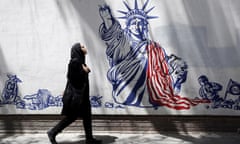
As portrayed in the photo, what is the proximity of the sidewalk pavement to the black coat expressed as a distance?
769 mm

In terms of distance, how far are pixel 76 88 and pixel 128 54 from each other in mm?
1216

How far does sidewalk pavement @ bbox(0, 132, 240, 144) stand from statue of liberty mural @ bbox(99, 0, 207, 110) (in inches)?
20.2

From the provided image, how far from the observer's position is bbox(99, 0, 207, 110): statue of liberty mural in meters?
7.21

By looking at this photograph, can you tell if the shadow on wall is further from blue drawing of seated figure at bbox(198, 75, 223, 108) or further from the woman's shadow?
blue drawing of seated figure at bbox(198, 75, 223, 108)

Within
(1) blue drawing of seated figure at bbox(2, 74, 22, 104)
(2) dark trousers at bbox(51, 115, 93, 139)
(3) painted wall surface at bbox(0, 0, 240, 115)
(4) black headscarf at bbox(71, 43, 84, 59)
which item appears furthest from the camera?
(1) blue drawing of seated figure at bbox(2, 74, 22, 104)

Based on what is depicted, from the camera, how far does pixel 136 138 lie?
23.5 feet

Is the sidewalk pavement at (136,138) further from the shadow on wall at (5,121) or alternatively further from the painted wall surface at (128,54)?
the painted wall surface at (128,54)

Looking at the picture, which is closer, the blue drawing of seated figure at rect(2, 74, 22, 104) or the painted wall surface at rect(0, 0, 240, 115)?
the painted wall surface at rect(0, 0, 240, 115)

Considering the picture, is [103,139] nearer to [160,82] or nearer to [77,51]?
[160,82]

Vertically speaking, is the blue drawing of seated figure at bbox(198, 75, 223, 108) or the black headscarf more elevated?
the black headscarf

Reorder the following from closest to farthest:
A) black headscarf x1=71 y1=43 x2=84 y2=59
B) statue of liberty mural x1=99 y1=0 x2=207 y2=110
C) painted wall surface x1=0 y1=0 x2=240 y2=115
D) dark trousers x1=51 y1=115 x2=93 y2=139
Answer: black headscarf x1=71 y1=43 x2=84 y2=59, dark trousers x1=51 y1=115 x2=93 y2=139, painted wall surface x1=0 y1=0 x2=240 y2=115, statue of liberty mural x1=99 y1=0 x2=207 y2=110

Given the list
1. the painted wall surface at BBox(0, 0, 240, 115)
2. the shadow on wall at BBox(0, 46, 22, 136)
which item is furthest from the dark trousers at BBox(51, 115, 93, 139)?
the shadow on wall at BBox(0, 46, 22, 136)

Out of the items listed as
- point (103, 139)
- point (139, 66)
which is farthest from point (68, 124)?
point (139, 66)

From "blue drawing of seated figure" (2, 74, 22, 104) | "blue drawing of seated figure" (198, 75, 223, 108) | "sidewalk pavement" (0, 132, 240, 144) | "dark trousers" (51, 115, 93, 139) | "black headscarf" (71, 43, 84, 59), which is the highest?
"black headscarf" (71, 43, 84, 59)
